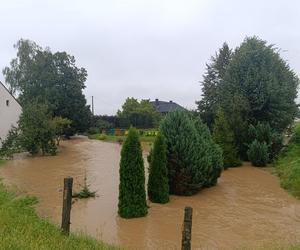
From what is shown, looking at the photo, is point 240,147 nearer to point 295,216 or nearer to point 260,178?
point 260,178

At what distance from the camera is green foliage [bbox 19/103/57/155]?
2295cm

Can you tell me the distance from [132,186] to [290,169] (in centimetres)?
876

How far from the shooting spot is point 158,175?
35.3 feet

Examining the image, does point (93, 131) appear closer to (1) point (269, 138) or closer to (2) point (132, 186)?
(1) point (269, 138)

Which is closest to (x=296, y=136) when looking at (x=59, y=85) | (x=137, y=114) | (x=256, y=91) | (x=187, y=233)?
(x=256, y=91)

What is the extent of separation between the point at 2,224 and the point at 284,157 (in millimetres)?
15632

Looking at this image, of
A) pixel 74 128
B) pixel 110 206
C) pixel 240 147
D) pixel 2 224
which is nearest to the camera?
pixel 2 224

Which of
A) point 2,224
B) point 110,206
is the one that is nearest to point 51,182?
point 110,206

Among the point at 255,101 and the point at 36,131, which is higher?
the point at 255,101

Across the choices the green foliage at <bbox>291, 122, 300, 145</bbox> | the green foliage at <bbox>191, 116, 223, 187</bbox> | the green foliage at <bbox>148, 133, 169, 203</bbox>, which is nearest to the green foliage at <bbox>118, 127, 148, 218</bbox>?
the green foliage at <bbox>148, 133, 169, 203</bbox>

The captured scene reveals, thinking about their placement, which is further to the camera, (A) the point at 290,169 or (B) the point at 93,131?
(B) the point at 93,131

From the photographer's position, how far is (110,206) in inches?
419

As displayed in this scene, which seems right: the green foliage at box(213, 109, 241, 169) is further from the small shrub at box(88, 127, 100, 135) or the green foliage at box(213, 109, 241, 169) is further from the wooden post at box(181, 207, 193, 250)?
the small shrub at box(88, 127, 100, 135)

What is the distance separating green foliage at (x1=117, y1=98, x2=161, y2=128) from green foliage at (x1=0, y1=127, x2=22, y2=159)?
24.4 metres
